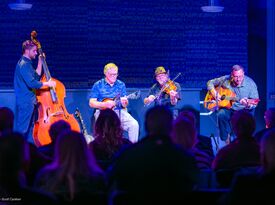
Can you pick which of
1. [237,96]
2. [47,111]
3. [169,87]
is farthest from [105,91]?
A: [237,96]

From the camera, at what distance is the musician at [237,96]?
10.8 m

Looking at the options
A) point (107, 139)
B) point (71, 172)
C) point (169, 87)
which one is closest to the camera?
point (71, 172)

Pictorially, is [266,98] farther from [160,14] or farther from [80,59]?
[80,59]

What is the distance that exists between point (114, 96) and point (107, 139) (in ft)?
15.0

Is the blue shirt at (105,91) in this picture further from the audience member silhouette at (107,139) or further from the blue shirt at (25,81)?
the audience member silhouette at (107,139)

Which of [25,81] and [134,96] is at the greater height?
[25,81]

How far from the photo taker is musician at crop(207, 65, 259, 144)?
425 inches

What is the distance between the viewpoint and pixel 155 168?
4.35m

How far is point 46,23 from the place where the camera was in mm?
12484

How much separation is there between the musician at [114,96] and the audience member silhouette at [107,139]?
429cm

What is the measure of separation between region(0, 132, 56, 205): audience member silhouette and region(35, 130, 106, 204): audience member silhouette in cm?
36

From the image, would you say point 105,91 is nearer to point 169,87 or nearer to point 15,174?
point 169,87

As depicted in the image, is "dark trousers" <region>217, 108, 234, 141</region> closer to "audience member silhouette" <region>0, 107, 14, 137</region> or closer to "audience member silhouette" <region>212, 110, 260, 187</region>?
"audience member silhouette" <region>212, 110, 260, 187</region>

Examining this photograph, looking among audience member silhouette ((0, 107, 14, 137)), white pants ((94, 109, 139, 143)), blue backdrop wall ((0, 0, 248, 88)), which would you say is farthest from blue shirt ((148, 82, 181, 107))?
audience member silhouette ((0, 107, 14, 137))
